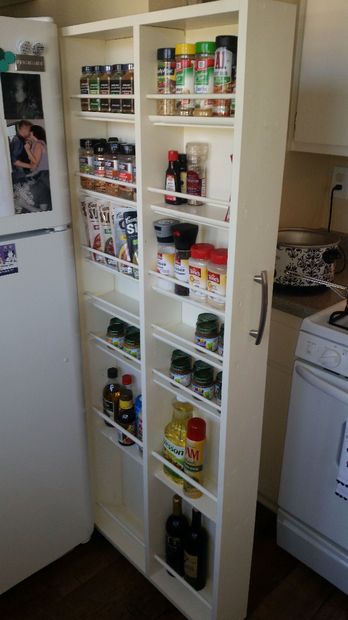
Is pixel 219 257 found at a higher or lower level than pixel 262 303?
higher

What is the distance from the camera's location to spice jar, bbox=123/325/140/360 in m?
1.59

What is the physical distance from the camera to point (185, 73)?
1.16 m

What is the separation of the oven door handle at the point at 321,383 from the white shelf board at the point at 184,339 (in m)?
0.44

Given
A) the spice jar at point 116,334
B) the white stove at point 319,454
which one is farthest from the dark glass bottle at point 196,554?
the spice jar at point 116,334

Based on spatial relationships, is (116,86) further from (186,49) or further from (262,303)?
(262,303)

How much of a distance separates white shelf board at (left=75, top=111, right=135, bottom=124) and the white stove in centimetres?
86

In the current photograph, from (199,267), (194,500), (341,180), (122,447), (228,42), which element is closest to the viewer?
(228,42)

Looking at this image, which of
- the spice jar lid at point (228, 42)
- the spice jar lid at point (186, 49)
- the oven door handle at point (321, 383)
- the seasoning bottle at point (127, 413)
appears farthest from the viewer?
the seasoning bottle at point (127, 413)

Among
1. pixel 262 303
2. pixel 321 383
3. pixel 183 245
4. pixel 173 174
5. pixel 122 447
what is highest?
pixel 173 174

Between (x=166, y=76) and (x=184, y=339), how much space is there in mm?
662

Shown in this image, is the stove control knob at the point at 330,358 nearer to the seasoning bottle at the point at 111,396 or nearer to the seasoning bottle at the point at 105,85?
the seasoning bottle at the point at 111,396

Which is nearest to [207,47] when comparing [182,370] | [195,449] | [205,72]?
[205,72]

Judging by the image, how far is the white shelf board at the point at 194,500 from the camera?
146cm

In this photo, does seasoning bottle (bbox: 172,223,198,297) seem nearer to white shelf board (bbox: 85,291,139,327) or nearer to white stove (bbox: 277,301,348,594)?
white shelf board (bbox: 85,291,139,327)
